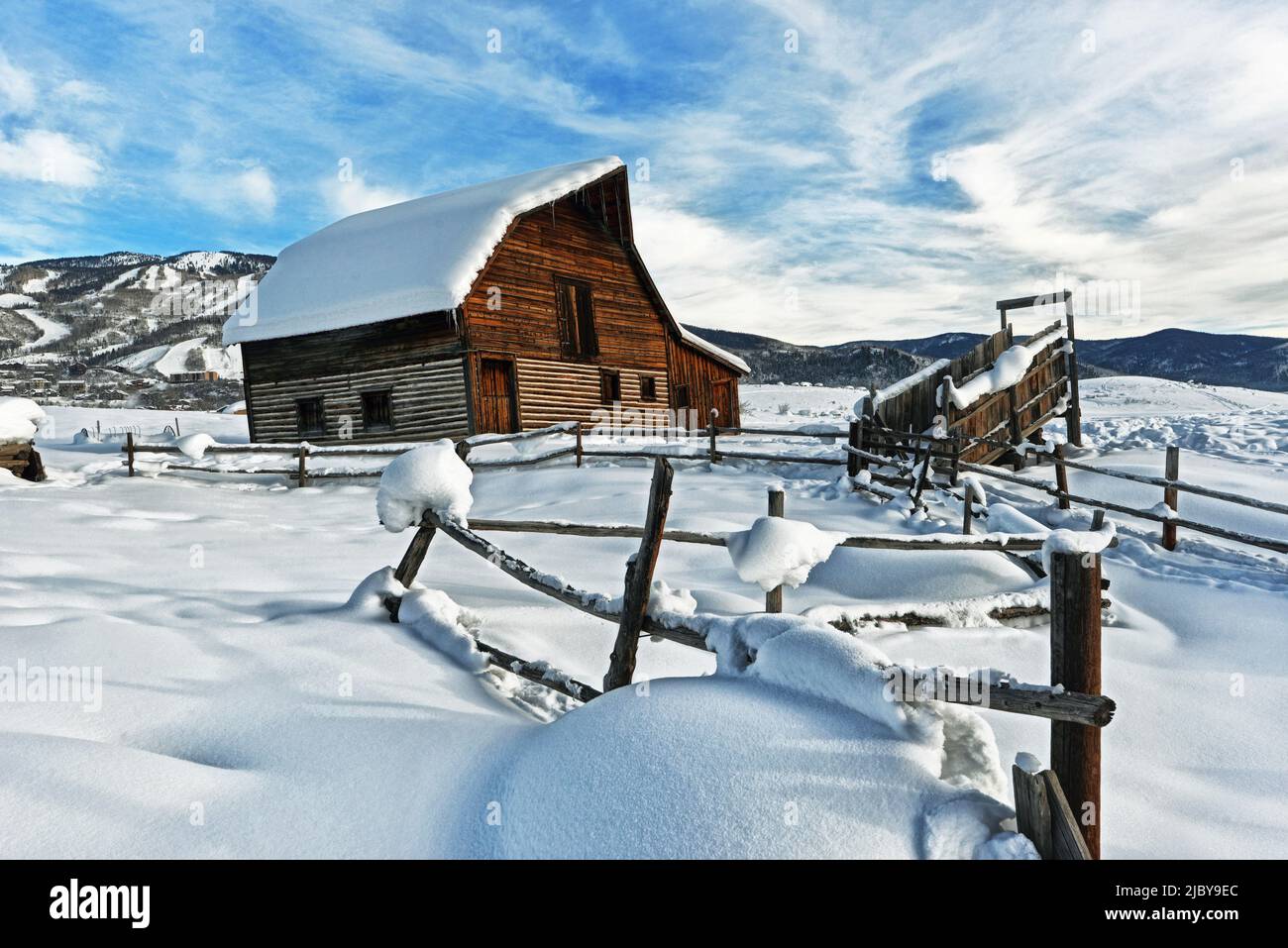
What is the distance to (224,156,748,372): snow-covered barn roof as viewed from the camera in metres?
16.9

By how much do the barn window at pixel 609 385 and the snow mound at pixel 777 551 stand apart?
1710cm

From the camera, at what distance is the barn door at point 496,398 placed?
58.3ft

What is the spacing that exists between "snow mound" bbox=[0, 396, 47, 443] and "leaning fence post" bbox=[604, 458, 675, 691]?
14.6m

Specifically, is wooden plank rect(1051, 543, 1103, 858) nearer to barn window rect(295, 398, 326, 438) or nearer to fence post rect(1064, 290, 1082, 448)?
fence post rect(1064, 290, 1082, 448)

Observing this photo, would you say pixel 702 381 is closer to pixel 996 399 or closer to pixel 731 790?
pixel 996 399

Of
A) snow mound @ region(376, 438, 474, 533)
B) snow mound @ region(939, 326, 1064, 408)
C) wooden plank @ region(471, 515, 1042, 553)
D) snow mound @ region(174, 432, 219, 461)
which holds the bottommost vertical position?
wooden plank @ region(471, 515, 1042, 553)

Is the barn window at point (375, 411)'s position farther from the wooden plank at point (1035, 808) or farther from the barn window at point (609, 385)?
the wooden plank at point (1035, 808)

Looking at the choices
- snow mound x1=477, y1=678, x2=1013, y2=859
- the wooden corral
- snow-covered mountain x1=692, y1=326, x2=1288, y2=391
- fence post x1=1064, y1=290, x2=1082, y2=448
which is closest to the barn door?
the wooden corral

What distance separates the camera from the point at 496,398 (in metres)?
18.2

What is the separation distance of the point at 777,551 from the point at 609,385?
17712 millimetres

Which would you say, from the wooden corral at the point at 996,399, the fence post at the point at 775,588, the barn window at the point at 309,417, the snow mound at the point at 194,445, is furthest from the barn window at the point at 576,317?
the fence post at the point at 775,588
